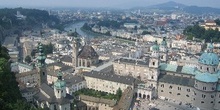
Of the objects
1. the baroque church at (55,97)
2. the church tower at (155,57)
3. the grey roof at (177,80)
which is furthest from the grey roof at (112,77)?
the baroque church at (55,97)

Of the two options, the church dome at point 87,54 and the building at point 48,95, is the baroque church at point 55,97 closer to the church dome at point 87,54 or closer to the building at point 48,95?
the building at point 48,95

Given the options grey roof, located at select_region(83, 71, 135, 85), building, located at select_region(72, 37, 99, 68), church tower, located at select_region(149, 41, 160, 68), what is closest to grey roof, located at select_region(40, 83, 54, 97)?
grey roof, located at select_region(83, 71, 135, 85)

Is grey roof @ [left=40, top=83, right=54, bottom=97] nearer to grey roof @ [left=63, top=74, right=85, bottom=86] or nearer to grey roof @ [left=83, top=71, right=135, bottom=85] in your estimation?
grey roof @ [left=63, top=74, right=85, bottom=86]

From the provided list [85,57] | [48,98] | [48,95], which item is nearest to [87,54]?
[85,57]

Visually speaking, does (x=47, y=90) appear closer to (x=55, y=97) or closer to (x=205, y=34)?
(x=55, y=97)

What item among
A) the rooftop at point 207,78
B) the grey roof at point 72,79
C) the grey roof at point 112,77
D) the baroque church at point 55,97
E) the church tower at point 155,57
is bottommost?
the grey roof at point 72,79

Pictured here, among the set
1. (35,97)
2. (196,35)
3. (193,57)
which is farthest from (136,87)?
(196,35)

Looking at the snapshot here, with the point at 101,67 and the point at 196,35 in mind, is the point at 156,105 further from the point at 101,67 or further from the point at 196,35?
the point at 196,35

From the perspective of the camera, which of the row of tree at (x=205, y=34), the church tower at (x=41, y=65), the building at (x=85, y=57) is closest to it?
the church tower at (x=41, y=65)

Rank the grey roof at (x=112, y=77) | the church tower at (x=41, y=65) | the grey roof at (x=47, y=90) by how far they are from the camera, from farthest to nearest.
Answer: the grey roof at (x=112, y=77)
the church tower at (x=41, y=65)
the grey roof at (x=47, y=90)
